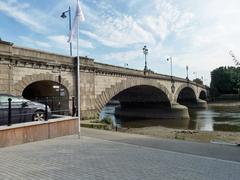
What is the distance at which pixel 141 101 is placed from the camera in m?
54.9

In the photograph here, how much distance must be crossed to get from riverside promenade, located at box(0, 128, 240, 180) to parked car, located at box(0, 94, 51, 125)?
1965 millimetres

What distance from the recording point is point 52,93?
25078 millimetres

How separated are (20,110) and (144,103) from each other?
43078mm

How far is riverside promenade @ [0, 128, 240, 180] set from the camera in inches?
249

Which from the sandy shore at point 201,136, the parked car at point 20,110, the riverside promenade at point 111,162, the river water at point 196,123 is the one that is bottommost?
the river water at point 196,123

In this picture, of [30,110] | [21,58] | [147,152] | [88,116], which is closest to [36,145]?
[30,110]

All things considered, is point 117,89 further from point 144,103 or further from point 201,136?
point 144,103

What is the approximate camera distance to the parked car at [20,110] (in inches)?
458

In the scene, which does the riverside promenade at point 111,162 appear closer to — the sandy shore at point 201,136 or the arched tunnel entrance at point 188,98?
the sandy shore at point 201,136

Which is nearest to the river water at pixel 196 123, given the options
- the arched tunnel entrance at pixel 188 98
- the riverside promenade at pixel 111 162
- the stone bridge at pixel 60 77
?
the stone bridge at pixel 60 77

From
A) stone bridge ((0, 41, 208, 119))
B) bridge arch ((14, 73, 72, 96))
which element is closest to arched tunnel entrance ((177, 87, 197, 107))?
stone bridge ((0, 41, 208, 119))

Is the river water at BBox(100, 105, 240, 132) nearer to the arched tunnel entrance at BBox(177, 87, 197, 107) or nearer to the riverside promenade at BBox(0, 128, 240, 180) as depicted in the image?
the riverside promenade at BBox(0, 128, 240, 180)

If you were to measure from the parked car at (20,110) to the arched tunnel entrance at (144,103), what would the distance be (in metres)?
35.3

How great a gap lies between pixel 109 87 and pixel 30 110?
56.0ft
